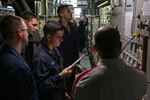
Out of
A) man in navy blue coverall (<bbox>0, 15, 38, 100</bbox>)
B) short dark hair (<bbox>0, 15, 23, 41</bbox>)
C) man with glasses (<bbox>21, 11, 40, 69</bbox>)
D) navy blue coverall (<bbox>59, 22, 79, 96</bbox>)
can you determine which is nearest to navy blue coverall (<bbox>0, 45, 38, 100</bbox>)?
man in navy blue coverall (<bbox>0, 15, 38, 100</bbox>)

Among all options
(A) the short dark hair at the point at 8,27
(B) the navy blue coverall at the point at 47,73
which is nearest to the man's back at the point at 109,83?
(A) the short dark hair at the point at 8,27

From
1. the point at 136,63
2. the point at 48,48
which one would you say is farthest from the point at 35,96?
the point at 136,63

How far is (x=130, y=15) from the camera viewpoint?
2.88 metres

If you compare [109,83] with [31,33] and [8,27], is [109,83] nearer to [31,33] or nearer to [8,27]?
[8,27]

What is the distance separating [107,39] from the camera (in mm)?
1438

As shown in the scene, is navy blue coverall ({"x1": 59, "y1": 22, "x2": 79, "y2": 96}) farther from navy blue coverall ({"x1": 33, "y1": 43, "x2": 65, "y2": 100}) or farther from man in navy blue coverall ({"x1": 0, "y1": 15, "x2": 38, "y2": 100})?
man in navy blue coverall ({"x1": 0, "y1": 15, "x2": 38, "y2": 100})

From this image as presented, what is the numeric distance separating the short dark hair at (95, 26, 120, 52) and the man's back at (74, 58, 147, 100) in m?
0.08

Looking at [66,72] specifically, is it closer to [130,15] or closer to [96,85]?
[130,15]

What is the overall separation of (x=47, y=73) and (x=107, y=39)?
126 cm

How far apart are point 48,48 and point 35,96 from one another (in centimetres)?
77

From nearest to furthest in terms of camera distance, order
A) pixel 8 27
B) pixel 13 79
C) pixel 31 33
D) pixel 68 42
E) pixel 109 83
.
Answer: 1. pixel 109 83
2. pixel 13 79
3. pixel 8 27
4. pixel 31 33
5. pixel 68 42

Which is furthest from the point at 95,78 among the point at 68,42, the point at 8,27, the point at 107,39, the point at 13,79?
the point at 68,42

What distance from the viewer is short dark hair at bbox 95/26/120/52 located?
4.72ft

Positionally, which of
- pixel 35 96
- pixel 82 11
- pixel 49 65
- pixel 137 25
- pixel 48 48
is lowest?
pixel 35 96
